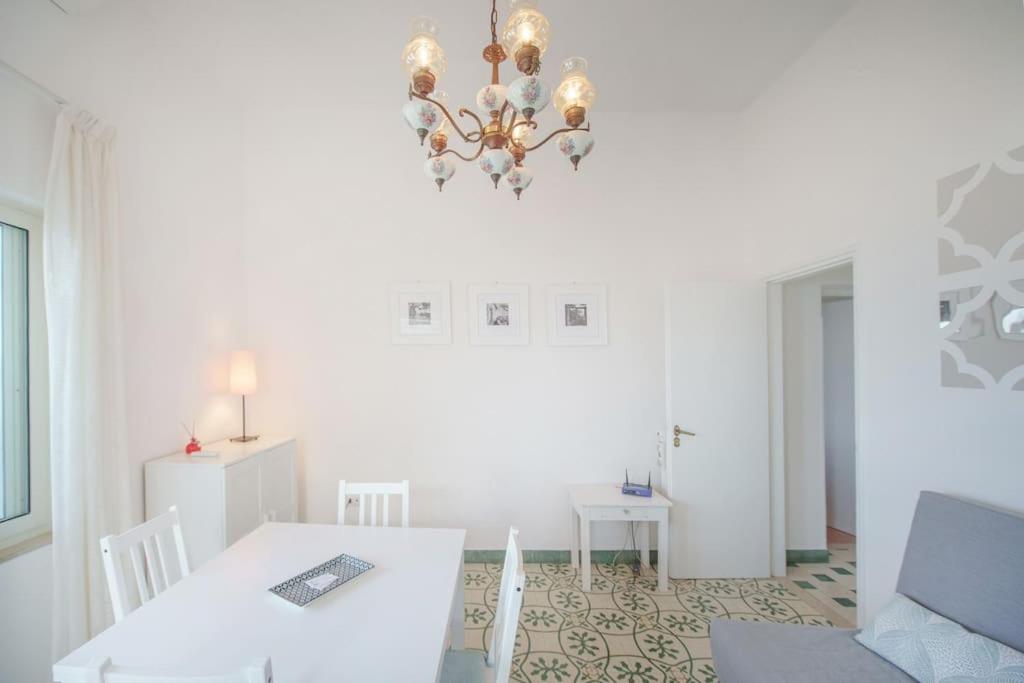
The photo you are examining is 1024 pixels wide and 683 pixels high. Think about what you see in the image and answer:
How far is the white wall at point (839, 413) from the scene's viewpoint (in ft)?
10.4

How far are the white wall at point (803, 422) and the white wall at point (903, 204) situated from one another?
758mm

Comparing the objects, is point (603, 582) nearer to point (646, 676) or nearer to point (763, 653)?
point (646, 676)

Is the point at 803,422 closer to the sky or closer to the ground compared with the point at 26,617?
closer to the sky

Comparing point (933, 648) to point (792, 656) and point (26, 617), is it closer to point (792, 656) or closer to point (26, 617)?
point (792, 656)

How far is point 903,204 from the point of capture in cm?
166

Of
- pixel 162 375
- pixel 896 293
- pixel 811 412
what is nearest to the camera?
pixel 896 293

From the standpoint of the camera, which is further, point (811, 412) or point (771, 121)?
point (811, 412)

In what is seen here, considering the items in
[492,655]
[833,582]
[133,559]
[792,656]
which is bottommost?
[833,582]

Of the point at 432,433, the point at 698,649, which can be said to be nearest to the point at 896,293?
the point at 698,649

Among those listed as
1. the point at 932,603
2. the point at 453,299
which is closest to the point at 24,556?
the point at 453,299

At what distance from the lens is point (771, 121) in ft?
8.17

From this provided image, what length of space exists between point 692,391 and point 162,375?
3324 millimetres

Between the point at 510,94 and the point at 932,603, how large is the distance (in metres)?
2.26

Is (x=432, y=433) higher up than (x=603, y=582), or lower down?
higher up
